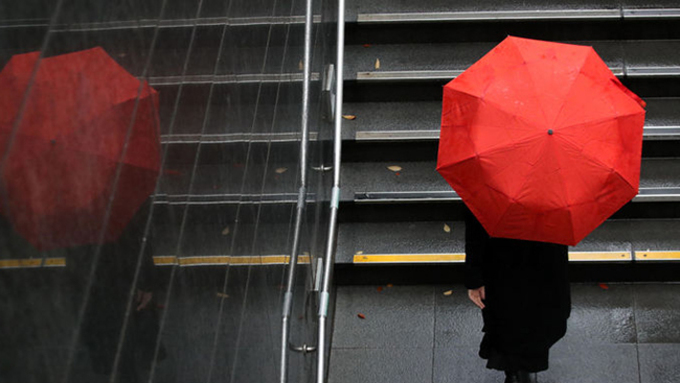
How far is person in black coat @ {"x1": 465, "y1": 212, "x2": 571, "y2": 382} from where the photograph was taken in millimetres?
4570

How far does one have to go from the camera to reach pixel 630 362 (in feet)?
17.7

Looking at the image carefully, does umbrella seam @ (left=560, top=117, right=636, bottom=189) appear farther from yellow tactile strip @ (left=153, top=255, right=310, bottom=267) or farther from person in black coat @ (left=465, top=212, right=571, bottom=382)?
yellow tactile strip @ (left=153, top=255, right=310, bottom=267)

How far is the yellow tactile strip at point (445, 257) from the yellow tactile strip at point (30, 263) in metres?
4.06

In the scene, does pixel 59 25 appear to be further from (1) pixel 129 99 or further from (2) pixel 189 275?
(2) pixel 189 275

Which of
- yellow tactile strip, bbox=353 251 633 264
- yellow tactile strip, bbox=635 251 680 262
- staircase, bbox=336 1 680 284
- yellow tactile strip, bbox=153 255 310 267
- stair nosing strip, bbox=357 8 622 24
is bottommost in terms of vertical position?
yellow tactile strip, bbox=153 255 310 267

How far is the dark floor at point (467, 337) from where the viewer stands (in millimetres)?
5391

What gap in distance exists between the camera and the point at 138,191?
218 centimetres

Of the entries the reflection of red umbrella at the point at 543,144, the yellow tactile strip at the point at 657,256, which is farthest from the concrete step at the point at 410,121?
the reflection of red umbrella at the point at 543,144

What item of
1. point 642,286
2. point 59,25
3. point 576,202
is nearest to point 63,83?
point 59,25

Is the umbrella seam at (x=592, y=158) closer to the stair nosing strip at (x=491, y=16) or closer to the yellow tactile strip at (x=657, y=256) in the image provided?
the yellow tactile strip at (x=657, y=256)

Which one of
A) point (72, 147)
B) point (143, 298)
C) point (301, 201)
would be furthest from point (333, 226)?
point (72, 147)

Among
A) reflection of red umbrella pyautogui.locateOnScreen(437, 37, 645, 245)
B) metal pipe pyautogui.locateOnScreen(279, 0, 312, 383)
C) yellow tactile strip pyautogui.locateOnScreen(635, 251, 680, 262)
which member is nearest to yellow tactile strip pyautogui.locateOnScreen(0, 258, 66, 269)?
metal pipe pyautogui.locateOnScreen(279, 0, 312, 383)

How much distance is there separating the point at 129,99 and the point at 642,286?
14.6ft

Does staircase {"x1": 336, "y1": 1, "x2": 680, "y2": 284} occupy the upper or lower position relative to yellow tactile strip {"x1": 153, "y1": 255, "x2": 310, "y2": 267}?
upper
